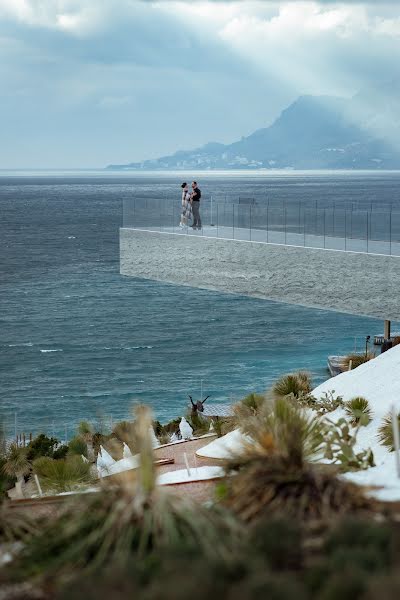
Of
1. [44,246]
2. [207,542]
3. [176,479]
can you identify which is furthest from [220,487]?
[44,246]

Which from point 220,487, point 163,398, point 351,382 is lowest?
point 163,398

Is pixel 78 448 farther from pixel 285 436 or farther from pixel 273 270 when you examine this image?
pixel 285 436

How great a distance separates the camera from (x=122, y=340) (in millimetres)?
57812

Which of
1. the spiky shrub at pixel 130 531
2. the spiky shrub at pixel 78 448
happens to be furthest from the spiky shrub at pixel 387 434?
the spiky shrub at pixel 78 448

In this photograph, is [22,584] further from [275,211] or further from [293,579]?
[275,211]

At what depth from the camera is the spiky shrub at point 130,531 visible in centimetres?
497

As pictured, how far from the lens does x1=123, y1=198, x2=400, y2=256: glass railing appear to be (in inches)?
928

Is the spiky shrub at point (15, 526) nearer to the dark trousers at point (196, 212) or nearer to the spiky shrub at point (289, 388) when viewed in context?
the spiky shrub at point (289, 388)

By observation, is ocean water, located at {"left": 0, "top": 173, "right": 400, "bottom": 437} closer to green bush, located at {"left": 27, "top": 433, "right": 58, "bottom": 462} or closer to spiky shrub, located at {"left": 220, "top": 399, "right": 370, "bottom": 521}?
green bush, located at {"left": 27, "top": 433, "right": 58, "bottom": 462}

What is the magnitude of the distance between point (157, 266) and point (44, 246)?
60.8 m

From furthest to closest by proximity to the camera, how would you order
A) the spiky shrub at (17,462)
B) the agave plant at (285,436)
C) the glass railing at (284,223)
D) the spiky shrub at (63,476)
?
1. the spiky shrub at (17,462)
2. the glass railing at (284,223)
3. the spiky shrub at (63,476)
4. the agave plant at (285,436)

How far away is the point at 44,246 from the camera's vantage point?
296 ft

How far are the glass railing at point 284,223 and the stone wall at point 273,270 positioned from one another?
29cm

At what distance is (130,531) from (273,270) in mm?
21202
